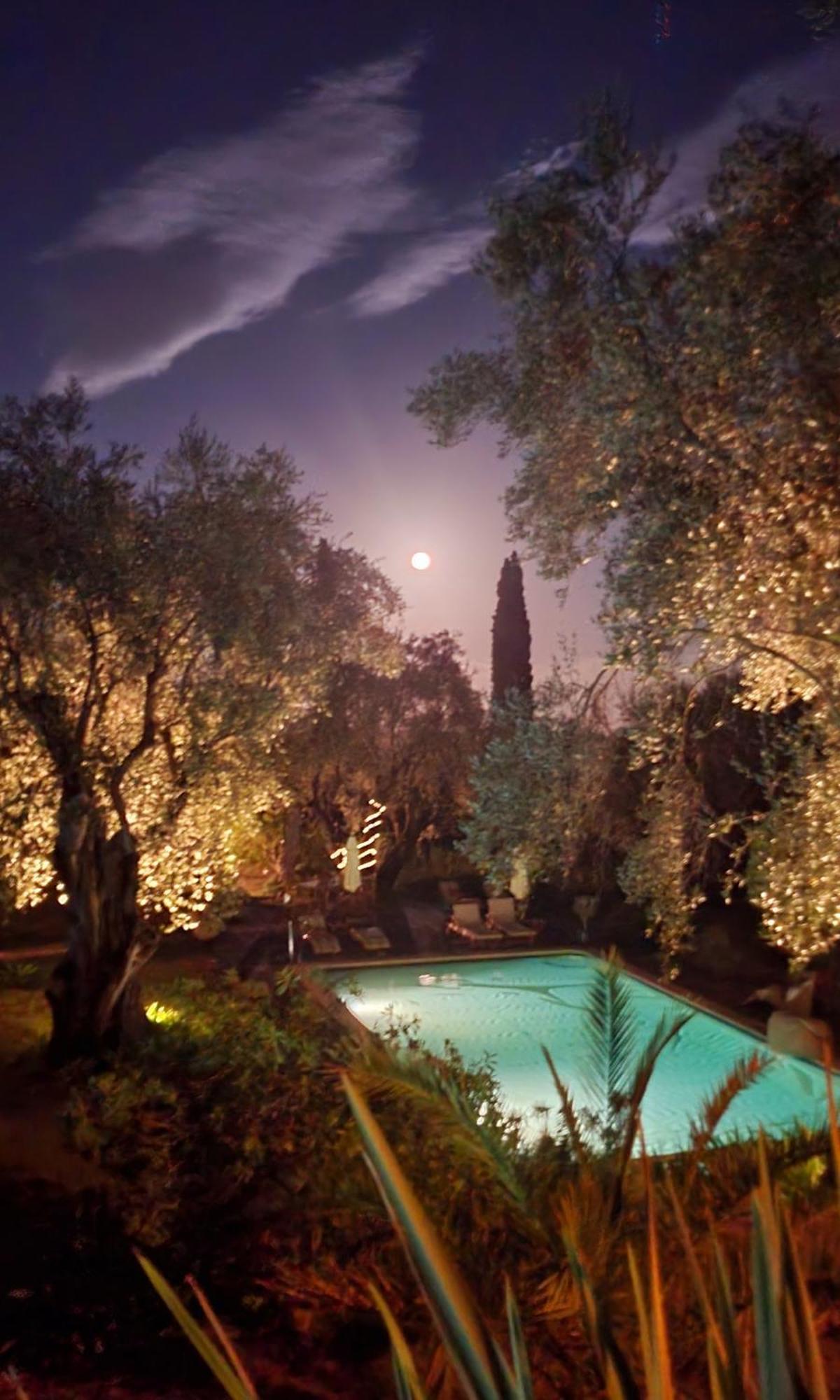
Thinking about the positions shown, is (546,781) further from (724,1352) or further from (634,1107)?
(724,1352)

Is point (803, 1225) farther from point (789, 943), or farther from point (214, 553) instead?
point (214, 553)

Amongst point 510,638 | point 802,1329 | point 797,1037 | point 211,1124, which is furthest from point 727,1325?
point 510,638

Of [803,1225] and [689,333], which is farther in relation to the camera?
[689,333]

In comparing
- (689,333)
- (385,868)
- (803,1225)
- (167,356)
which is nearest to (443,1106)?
(803,1225)

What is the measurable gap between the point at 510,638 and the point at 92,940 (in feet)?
73.1

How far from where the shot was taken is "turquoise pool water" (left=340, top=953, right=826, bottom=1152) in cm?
1228

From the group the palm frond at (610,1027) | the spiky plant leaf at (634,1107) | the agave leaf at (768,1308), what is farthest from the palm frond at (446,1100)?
the agave leaf at (768,1308)

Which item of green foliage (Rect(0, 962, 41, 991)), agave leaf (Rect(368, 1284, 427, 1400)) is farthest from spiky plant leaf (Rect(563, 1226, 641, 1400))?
green foliage (Rect(0, 962, 41, 991))

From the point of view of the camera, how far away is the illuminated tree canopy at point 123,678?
973cm

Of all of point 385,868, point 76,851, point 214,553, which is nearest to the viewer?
point 76,851

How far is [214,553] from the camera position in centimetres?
1064

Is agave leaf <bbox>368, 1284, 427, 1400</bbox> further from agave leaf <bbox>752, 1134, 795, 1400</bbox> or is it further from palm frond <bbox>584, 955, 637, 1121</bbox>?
palm frond <bbox>584, 955, 637, 1121</bbox>

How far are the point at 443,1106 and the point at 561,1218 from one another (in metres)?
0.86

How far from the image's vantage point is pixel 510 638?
1218 inches
